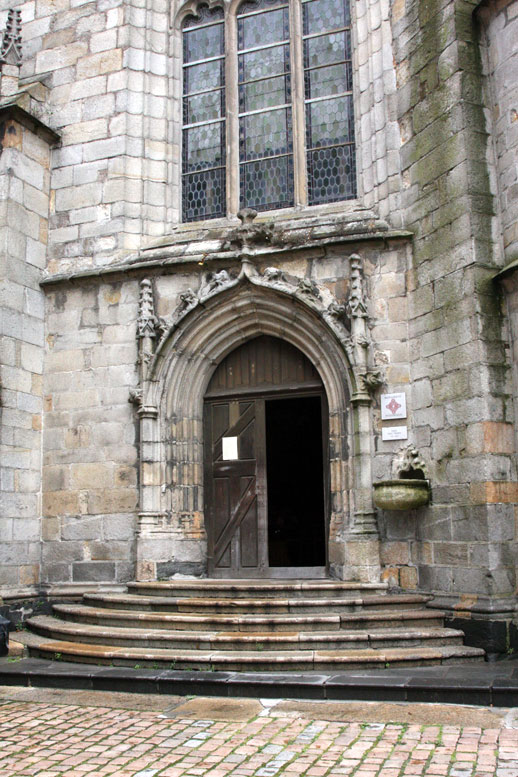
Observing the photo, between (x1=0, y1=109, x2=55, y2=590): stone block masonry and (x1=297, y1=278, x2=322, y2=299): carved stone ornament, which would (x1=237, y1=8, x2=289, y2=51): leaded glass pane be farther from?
(x1=297, y1=278, x2=322, y2=299): carved stone ornament

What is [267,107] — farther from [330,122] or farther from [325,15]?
[325,15]

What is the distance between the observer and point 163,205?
32.1ft

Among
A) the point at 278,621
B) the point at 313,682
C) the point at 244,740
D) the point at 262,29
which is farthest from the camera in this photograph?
the point at 262,29

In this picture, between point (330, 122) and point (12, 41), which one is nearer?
point (330, 122)

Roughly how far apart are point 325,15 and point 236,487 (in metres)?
5.77

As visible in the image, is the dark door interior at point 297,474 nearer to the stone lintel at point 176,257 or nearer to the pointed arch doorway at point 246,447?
the pointed arch doorway at point 246,447

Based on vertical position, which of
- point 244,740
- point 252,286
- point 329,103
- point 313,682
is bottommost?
point 244,740

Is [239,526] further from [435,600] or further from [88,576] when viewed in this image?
[435,600]

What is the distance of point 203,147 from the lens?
9.98 metres

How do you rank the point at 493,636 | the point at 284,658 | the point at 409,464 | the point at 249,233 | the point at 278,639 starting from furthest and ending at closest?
the point at 249,233 → the point at 409,464 → the point at 493,636 → the point at 278,639 → the point at 284,658

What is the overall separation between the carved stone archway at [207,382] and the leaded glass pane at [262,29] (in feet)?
10.3

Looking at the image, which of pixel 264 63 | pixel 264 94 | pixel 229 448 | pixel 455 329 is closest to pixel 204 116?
pixel 264 94

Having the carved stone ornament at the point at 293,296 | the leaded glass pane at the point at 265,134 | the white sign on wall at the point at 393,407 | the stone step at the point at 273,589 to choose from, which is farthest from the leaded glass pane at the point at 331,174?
the stone step at the point at 273,589

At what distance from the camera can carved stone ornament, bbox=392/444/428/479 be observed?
25.6ft
